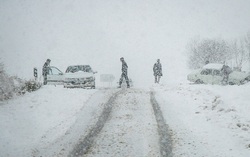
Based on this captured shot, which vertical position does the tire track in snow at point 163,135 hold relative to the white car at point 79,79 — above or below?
below

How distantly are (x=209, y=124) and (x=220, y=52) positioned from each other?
4807 centimetres

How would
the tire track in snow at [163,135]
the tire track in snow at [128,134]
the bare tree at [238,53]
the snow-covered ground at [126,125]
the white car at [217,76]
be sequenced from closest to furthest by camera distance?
the tire track in snow at [163,135] < the tire track in snow at [128,134] < the snow-covered ground at [126,125] < the white car at [217,76] < the bare tree at [238,53]

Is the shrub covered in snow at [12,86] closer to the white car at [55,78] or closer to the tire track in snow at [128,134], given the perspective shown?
the white car at [55,78]

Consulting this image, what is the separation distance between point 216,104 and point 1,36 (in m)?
123

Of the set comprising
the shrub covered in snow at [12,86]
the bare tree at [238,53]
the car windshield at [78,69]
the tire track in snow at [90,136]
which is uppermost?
the bare tree at [238,53]

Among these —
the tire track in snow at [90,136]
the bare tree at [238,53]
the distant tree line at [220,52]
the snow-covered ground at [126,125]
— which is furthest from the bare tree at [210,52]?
the tire track in snow at [90,136]

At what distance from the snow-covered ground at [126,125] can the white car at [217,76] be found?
10437 millimetres

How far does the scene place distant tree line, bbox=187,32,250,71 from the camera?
55.7m

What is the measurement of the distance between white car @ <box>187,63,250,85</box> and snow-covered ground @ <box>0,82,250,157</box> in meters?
10.4

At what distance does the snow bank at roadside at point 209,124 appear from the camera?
812cm

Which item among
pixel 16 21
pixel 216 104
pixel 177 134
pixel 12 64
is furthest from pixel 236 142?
pixel 16 21

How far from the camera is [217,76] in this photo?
24.9 metres

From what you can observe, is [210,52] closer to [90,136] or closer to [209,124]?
[209,124]

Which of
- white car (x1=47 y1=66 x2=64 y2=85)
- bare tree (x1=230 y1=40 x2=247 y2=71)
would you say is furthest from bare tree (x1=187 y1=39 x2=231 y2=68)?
white car (x1=47 y1=66 x2=64 y2=85)
